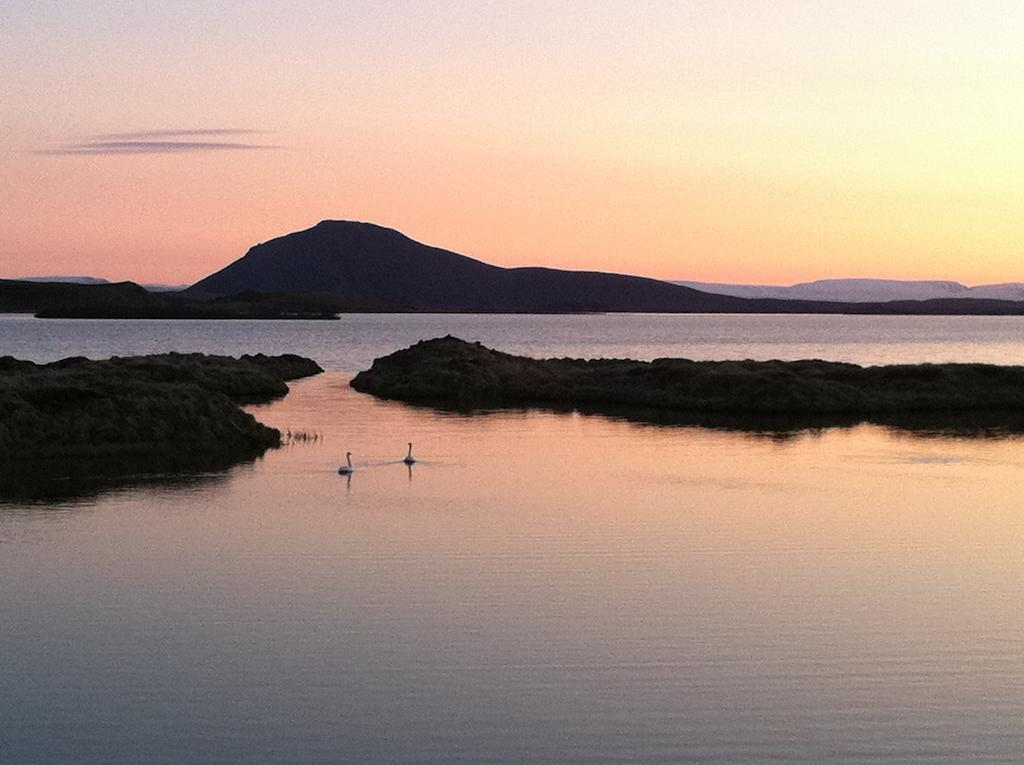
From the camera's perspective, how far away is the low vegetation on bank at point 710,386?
57.6 metres

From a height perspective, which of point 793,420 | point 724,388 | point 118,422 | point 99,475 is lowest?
point 99,475

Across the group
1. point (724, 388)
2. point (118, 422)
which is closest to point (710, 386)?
point (724, 388)

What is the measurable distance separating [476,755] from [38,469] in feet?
82.2

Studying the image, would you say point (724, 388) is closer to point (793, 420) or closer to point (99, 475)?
point (793, 420)

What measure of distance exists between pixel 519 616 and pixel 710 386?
42.4 m

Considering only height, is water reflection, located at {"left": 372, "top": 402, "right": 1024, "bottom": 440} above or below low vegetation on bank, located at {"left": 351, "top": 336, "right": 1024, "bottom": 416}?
below

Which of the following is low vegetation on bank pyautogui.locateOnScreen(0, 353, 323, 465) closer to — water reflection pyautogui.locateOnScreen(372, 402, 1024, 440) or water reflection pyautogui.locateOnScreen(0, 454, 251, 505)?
water reflection pyautogui.locateOnScreen(0, 454, 251, 505)

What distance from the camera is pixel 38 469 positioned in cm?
3456

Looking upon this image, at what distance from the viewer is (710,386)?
5994cm

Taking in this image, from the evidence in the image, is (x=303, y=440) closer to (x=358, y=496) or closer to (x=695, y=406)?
(x=358, y=496)

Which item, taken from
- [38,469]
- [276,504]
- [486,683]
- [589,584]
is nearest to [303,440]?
[38,469]

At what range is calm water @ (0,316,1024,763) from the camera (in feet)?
44.6

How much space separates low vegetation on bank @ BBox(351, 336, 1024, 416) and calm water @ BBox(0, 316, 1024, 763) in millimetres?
20740

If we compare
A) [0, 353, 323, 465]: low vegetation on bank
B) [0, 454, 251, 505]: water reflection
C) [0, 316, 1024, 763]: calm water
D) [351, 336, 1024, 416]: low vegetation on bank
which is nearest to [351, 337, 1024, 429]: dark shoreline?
[351, 336, 1024, 416]: low vegetation on bank
